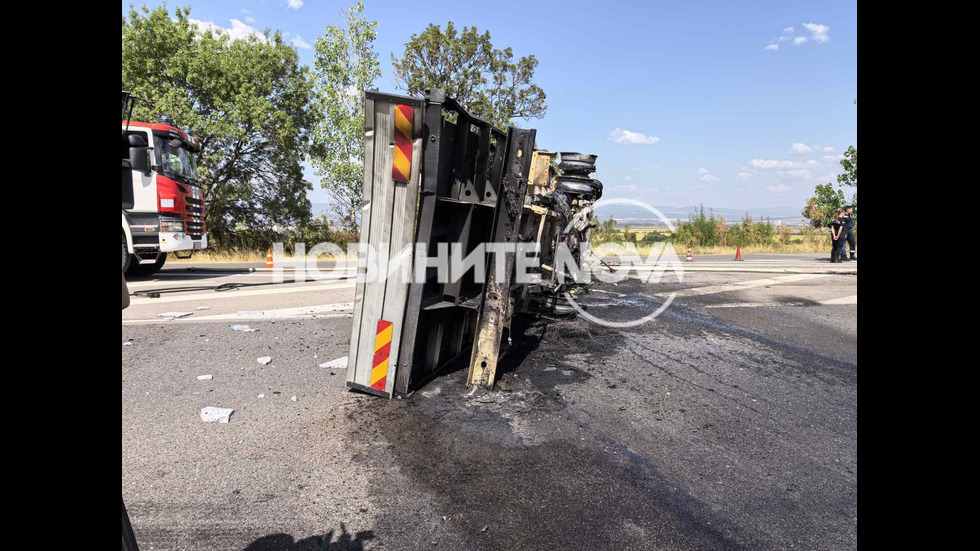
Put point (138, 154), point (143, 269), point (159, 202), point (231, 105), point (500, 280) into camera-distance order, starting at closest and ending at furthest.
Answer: point (500, 280) → point (138, 154) → point (159, 202) → point (143, 269) → point (231, 105)

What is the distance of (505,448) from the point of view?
10.8ft

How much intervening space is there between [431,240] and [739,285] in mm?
9373

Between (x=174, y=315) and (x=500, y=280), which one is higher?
(x=500, y=280)

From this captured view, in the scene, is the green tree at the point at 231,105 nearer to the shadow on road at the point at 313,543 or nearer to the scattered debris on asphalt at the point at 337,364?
the scattered debris on asphalt at the point at 337,364

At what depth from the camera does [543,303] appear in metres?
7.52

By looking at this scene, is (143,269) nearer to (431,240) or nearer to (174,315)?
(174,315)

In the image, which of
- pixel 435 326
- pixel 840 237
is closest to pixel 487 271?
pixel 435 326

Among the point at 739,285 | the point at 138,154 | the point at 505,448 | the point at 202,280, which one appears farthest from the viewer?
the point at 739,285

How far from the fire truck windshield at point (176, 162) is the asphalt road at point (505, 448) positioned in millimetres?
6378

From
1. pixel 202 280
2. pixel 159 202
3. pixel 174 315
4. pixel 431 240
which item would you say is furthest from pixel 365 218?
pixel 159 202

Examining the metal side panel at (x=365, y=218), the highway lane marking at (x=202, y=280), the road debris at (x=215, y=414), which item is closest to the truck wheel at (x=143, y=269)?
the highway lane marking at (x=202, y=280)

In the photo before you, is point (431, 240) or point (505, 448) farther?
point (431, 240)

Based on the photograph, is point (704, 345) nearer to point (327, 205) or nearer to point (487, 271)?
point (487, 271)
